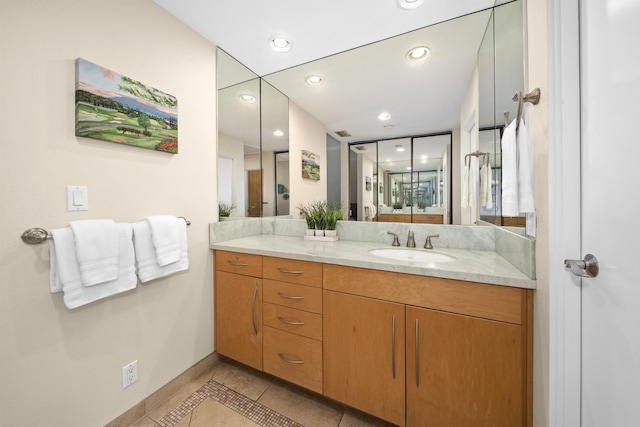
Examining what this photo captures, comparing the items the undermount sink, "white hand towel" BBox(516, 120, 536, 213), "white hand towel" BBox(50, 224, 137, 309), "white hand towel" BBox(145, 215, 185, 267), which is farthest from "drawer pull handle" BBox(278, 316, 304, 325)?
"white hand towel" BBox(516, 120, 536, 213)

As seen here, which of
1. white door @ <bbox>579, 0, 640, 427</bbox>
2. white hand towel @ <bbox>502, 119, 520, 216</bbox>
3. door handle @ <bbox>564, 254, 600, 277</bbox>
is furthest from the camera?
white hand towel @ <bbox>502, 119, 520, 216</bbox>

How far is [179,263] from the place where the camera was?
4.69 ft

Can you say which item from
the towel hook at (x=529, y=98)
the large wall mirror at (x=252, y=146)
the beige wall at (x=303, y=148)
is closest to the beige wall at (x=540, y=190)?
the towel hook at (x=529, y=98)

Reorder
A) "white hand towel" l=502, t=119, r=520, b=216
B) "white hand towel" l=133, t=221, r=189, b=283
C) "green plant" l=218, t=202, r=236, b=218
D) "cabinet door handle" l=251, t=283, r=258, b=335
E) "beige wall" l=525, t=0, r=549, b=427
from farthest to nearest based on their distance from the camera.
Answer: "green plant" l=218, t=202, r=236, b=218 → "cabinet door handle" l=251, t=283, r=258, b=335 → "white hand towel" l=133, t=221, r=189, b=283 → "white hand towel" l=502, t=119, r=520, b=216 → "beige wall" l=525, t=0, r=549, b=427

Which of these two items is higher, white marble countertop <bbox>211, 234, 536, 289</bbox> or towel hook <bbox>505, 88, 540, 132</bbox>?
towel hook <bbox>505, 88, 540, 132</bbox>

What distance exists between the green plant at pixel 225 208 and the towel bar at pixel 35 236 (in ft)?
3.11

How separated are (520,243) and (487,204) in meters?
0.36

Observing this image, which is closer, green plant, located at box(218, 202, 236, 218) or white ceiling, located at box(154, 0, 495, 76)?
white ceiling, located at box(154, 0, 495, 76)

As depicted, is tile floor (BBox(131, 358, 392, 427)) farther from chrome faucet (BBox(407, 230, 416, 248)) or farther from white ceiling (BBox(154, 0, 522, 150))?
→ white ceiling (BBox(154, 0, 522, 150))

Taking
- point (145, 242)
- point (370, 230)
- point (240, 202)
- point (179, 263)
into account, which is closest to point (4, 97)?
point (145, 242)

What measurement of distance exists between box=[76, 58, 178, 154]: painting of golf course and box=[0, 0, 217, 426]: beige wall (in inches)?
1.8

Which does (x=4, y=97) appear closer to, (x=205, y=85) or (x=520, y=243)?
(x=205, y=85)

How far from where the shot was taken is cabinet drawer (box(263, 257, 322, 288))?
1.33 metres

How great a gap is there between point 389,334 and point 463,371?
12.6 inches
